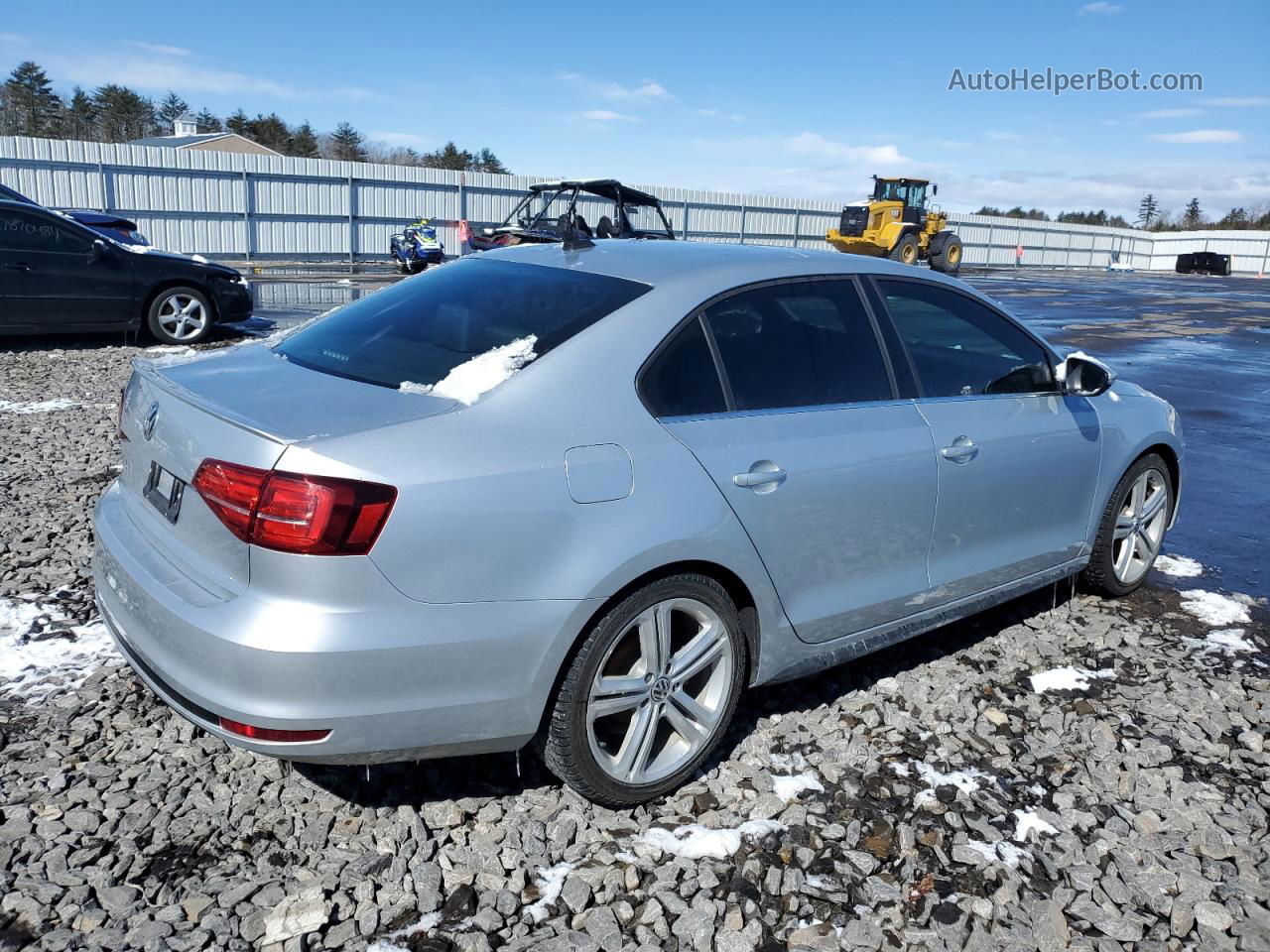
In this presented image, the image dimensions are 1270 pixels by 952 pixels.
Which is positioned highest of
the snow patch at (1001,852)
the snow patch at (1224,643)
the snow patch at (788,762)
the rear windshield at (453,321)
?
the rear windshield at (453,321)

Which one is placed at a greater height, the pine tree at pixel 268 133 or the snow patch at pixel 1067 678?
the pine tree at pixel 268 133

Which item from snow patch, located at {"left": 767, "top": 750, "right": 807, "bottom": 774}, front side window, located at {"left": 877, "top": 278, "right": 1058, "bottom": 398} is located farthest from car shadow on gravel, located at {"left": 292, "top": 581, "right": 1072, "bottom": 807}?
front side window, located at {"left": 877, "top": 278, "right": 1058, "bottom": 398}

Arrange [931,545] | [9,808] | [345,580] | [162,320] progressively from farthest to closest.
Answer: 1. [162,320]
2. [931,545]
3. [9,808]
4. [345,580]

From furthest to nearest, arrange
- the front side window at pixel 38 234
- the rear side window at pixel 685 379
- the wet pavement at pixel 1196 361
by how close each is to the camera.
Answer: the front side window at pixel 38 234, the wet pavement at pixel 1196 361, the rear side window at pixel 685 379

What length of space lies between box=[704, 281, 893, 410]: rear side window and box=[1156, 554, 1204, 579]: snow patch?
2626mm

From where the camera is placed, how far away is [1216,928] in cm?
254

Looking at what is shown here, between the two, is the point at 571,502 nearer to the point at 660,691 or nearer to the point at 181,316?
the point at 660,691

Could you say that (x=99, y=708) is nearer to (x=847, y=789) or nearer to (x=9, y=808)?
(x=9, y=808)

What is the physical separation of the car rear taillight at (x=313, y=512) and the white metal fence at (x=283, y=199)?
73.4ft

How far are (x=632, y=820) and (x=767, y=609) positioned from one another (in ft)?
2.43

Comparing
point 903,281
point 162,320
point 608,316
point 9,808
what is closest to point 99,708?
point 9,808

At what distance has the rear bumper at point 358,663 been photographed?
2.31 m

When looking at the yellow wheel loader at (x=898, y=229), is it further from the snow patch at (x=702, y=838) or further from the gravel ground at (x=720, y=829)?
the snow patch at (x=702, y=838)

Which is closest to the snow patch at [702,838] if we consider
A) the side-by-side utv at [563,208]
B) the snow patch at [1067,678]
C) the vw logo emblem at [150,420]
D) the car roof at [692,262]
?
the snow patch at [1067,678]
